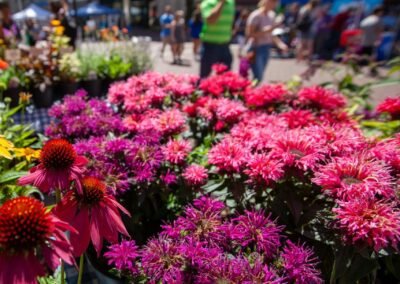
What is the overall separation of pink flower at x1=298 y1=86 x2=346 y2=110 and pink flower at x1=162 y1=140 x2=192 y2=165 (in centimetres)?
69

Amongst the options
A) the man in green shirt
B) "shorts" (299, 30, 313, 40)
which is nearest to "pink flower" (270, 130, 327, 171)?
the man in green shirt

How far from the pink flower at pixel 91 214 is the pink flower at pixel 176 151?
0.40 metres

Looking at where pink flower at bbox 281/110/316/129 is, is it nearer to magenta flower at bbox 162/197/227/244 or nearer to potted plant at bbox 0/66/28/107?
magenta flower at bbox 162/197/227/244

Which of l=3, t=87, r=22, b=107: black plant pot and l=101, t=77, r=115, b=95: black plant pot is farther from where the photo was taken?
l=101, t=77, r=115, b=95: black plant pot

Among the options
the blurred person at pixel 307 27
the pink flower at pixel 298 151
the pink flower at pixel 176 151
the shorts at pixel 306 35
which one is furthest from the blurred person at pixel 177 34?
the pink flower at pixel 298 151

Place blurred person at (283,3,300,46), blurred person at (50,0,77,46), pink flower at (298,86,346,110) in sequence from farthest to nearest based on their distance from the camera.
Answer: blurred person at (283,3,300,46) < blurred person at (50,0,77,46) < pink flower at (298,86,346,110)

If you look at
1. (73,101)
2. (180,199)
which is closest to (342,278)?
(180,199)

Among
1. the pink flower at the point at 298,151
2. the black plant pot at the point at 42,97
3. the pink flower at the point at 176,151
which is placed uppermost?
the pink flower at the point at 298,151

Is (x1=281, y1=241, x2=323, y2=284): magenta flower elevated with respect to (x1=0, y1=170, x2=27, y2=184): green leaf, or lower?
elevated

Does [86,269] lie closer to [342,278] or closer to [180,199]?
[180,199]

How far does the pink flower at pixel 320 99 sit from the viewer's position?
1524 mm

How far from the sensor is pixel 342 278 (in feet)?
2.73

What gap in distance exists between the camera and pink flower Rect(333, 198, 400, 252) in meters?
0.70

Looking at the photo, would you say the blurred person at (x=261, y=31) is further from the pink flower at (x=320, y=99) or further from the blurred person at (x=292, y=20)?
the blurred person at (x=292, y=20)
